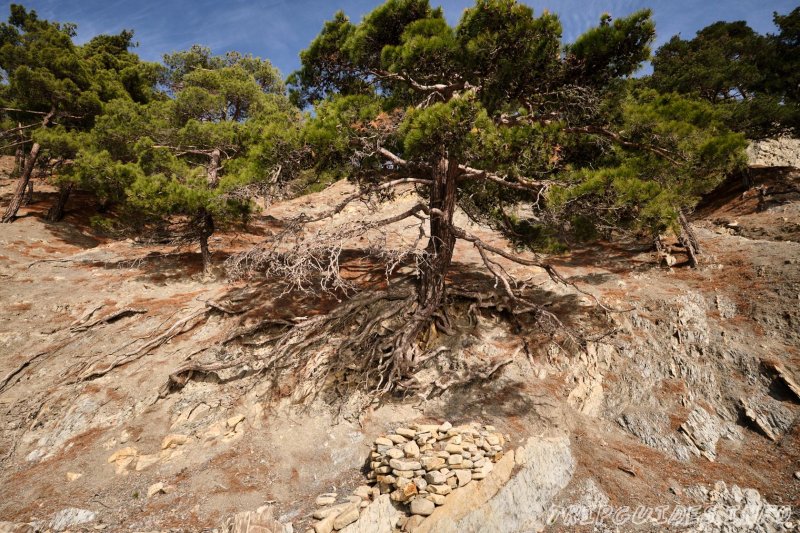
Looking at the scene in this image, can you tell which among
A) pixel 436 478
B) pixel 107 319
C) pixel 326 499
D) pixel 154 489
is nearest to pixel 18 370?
pixel 107 319

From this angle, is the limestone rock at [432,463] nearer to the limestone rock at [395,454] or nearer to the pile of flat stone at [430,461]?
the pile of flat stone at [430,461]

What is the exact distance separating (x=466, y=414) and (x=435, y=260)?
3.40 m

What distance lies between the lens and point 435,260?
8094mm

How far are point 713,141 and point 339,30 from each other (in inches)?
313

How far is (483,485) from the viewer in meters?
5.22

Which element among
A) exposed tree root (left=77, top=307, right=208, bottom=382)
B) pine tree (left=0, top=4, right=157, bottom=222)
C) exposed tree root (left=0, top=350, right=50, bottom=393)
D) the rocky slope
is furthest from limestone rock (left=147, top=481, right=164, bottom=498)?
pine tree (left=0, top=4, right=157, bottom=222)

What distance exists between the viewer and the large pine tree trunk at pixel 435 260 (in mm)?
7578

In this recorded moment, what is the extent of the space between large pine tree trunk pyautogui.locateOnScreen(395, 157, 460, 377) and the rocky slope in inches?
37.9

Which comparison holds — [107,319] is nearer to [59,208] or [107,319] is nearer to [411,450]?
[411,450]

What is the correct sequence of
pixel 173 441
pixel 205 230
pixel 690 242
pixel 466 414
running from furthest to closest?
1. pixel 205 230
2. pixel 690 242
3. pixel 466 414
4. pixel 173 441

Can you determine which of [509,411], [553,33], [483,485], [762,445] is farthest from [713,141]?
[483,485]

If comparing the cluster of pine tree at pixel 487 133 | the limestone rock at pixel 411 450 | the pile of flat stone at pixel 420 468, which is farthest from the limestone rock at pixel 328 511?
the cluster of pine tree at pixel 487 133

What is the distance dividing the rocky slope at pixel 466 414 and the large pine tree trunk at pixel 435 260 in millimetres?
964

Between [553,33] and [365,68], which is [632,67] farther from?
[365,68]
